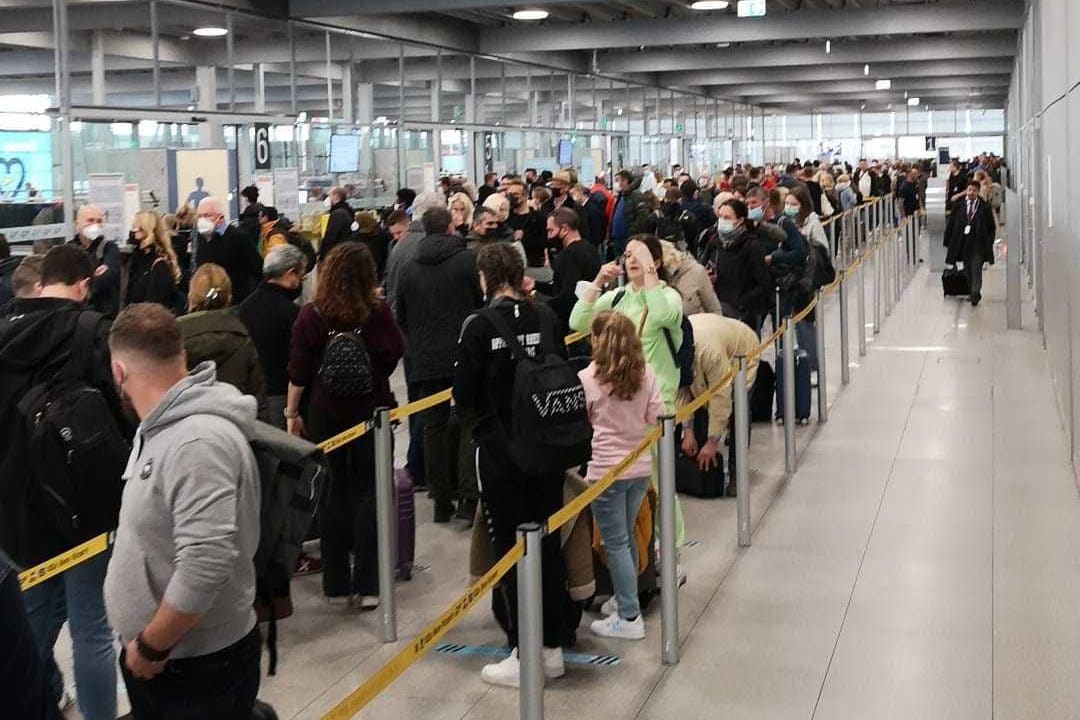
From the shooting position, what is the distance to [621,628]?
621 cm

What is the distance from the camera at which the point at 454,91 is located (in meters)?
24.8

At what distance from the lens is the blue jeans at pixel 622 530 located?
19.7 ft

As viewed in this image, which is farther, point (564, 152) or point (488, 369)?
point (564, 152)

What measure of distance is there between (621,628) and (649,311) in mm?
1696

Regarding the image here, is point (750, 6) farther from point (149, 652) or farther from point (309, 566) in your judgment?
point (149, 652)

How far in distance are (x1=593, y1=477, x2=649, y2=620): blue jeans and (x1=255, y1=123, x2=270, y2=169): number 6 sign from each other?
40.7 feet

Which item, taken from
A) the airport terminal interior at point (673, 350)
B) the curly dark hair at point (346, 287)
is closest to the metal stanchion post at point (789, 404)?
the airport terminal interior at point (673, 350)

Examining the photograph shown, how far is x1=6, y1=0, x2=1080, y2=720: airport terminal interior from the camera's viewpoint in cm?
579

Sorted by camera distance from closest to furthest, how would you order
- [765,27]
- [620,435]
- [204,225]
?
[620,435] → [204,225] → [765,27]

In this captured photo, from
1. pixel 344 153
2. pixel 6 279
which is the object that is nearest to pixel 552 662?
pixel 6 279

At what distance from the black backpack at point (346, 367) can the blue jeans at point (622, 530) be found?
1.27 m

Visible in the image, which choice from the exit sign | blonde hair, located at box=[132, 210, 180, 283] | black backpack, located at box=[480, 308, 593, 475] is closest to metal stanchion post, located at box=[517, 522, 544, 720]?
black backpack, located at box=[480, 308, 593, 475]

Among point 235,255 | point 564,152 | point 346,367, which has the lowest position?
point 346,367

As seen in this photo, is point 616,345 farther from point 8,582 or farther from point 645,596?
point 8,582
